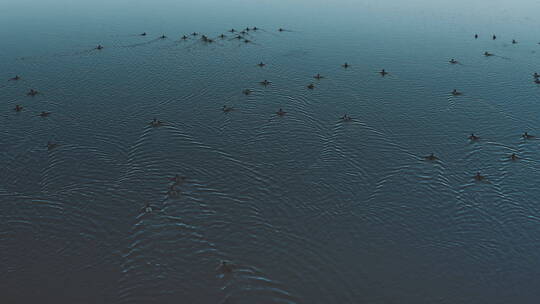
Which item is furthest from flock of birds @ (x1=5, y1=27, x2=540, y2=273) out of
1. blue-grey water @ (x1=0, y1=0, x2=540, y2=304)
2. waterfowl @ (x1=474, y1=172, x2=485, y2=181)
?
blue-grey water @ (x1=0, y1=0, x2=540, y2=304)

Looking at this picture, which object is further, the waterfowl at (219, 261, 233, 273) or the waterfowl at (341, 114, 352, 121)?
the waterfowl at (341, 114, 352, 121)

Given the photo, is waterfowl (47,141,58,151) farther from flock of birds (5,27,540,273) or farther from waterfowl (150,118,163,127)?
waterfowl (150,118,163,127)

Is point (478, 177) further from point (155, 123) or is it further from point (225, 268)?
point (155, 123)

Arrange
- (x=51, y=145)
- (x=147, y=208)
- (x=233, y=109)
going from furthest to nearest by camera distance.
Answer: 1. (x=233, y=109)
2. (x=51, y=145)
3. (x=147, y=208)

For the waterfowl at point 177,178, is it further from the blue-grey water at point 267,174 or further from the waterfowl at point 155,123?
the waterfowl at point 155,123

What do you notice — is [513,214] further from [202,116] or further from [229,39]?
[229,39]

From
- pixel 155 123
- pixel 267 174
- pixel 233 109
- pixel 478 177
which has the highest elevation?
pixel 233 109

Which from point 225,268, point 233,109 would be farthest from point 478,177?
point 233,109

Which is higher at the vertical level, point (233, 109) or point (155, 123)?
point (233, 109)

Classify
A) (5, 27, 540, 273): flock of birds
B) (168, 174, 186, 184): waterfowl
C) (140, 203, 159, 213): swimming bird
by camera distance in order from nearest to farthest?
(140, 203, 159, 213): swimming bird < (5, 27, 540, 273): flock of birds < (168, 174, 186, 184): waterfowl

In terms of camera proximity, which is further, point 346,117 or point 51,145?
point 346,117
